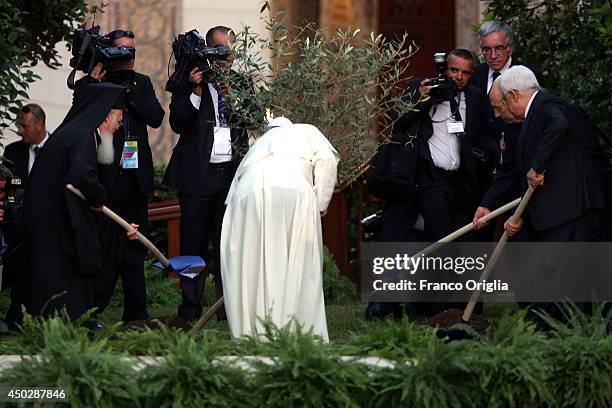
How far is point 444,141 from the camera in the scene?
11461mm

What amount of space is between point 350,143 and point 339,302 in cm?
330

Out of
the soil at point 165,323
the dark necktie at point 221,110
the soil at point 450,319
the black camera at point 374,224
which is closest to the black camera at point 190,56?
the dark necktie at point 221,110

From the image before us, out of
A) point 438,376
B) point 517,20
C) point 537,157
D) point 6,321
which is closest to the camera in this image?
point 438,376

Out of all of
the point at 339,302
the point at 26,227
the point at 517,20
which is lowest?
the point at 339,302

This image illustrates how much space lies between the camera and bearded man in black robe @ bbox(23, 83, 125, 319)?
1002 cm

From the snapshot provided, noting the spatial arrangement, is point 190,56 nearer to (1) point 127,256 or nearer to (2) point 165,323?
(1) point 127,256

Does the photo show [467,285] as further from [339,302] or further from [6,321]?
[6,321]

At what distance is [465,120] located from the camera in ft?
37.5

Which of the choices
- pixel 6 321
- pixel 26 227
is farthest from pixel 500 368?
pixel 6 321

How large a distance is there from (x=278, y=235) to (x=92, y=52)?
251 cm

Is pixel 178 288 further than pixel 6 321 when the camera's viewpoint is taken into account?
Yes

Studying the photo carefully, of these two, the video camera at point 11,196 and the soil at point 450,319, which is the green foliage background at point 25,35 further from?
the soil at point 450,319

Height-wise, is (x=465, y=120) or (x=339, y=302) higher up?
(x=465, y=120)

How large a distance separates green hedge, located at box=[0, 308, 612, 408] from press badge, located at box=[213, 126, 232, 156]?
10.7 ft
